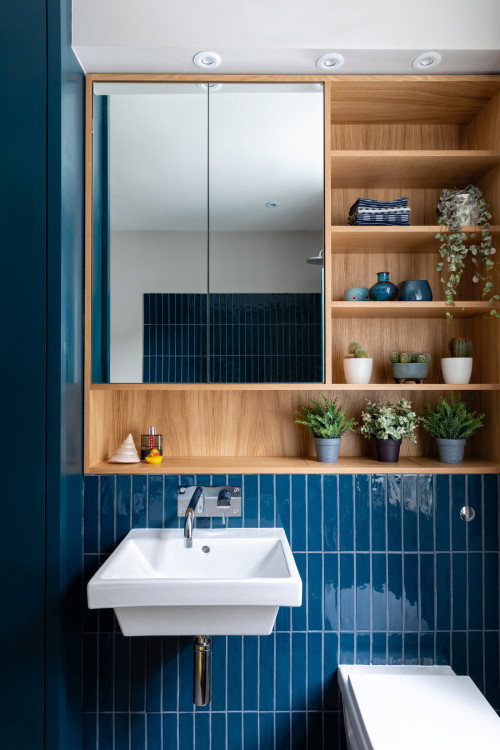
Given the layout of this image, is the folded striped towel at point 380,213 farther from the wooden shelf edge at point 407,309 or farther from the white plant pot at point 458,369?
the white plant pot at point 458,369

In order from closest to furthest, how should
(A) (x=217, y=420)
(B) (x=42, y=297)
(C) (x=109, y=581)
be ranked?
(C) (x=109, y=581)
(B) (x=42, y=297)
(A) (x=217, y=420)

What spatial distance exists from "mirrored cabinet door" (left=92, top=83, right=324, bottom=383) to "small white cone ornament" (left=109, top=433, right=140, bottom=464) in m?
0.25

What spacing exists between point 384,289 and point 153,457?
104cm

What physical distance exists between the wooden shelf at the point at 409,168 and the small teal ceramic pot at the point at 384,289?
0.38 m

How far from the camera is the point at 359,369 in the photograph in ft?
6.19

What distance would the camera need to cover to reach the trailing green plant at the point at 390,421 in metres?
1.85

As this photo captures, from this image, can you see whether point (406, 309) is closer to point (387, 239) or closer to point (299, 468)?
point (387, 239)

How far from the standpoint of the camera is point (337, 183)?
2.01 meters

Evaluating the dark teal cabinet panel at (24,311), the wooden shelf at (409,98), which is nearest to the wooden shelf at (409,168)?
the wooden shelf at (409,98)

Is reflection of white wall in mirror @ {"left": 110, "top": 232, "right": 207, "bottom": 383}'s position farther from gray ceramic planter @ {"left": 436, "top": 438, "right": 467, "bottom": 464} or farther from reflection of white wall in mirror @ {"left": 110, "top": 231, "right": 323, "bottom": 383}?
gray ceramic planter @ {"left": 436, "top": 438, "right": 467, "bottom": 464}

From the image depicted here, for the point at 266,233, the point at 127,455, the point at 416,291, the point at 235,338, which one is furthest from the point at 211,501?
the point at 416,291

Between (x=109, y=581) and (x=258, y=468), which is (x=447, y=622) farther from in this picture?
(x=109, y=581)

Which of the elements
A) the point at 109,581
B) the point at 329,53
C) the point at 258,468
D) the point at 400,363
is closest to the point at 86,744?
the point at 109,581

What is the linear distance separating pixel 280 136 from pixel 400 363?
91cm
